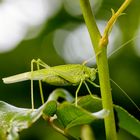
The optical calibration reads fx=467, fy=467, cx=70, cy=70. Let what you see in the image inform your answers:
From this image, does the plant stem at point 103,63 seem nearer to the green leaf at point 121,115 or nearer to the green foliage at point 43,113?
the green foliage at point 43,113

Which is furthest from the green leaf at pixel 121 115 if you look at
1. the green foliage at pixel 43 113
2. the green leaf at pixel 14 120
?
the green leaf at pixel 14 120

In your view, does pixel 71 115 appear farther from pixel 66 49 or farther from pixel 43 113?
pixel 66 49

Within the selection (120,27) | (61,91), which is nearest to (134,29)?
(120,27)

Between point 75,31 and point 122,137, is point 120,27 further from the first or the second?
Answer: point 122,137

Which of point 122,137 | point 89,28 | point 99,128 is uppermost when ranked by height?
point 89,28

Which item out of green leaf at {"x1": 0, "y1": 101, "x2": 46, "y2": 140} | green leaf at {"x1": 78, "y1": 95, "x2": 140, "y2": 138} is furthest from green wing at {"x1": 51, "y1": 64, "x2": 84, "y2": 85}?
green leaf at {"x1": 0, "y1": 101, "x2": 46, "y2": 140}

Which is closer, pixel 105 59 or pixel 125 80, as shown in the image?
pixel 105 59

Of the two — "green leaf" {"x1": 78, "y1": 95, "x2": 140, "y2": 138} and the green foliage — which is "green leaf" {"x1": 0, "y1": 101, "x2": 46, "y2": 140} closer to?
the green foliage
